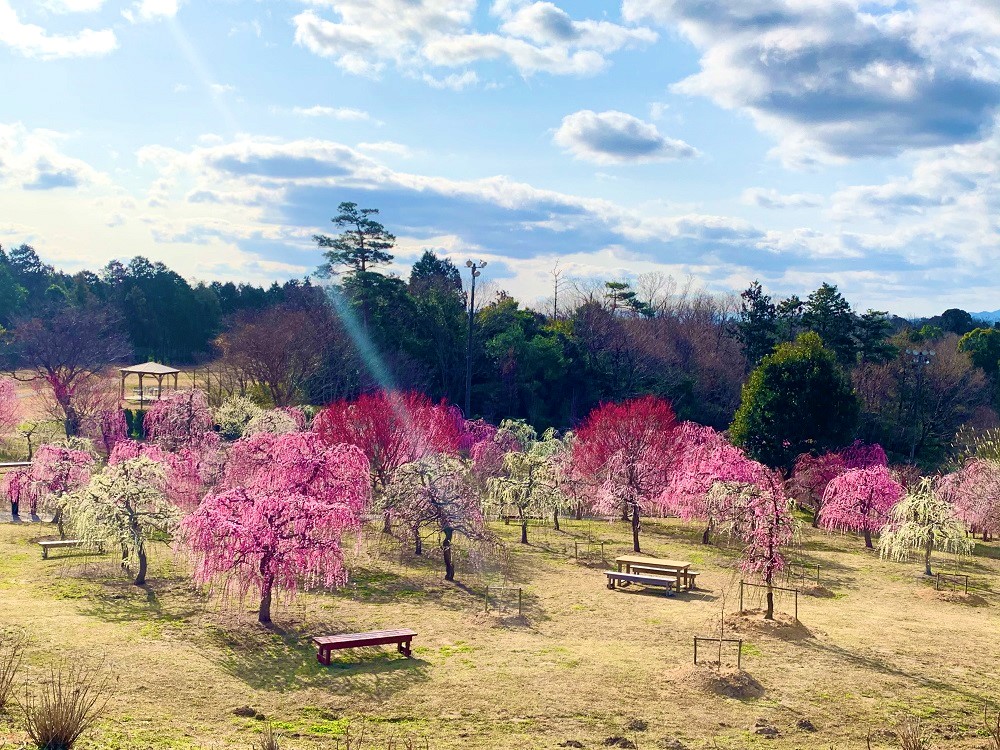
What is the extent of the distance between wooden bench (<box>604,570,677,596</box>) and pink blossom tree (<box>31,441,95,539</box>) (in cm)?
1885

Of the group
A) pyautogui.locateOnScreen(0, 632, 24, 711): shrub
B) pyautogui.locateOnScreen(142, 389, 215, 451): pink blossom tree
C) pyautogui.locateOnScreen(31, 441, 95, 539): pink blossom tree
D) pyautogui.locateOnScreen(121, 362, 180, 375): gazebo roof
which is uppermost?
pyautogui.locateOnScreen(121, 362, 180, 375): gazebo roof

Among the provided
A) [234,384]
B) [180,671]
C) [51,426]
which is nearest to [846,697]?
[180,671]

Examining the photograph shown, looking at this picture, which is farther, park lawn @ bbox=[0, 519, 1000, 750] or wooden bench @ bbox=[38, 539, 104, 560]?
wooden bench @ bbox=[38, 539, 104, 560]

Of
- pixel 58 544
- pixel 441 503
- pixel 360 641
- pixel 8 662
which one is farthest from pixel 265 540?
pixel 58 544

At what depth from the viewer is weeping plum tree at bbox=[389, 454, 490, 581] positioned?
23797 mm

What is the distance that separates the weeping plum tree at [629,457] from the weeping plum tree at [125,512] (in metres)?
16.5

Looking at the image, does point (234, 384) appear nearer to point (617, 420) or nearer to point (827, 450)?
point (617, 420)

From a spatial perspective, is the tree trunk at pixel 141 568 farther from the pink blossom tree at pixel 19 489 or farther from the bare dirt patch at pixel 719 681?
the bare dirt patch at pixel 719 681

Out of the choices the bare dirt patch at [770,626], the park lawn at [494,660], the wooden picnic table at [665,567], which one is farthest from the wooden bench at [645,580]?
the bare dirt patch at [770,626]

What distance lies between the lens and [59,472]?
28.0 meters

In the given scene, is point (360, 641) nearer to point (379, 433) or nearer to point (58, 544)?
point (58, 544)

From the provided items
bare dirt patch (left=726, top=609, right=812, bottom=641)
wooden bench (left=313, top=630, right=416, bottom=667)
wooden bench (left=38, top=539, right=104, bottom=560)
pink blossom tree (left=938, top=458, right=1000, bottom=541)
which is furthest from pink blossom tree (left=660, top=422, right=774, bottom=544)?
wooden bench (left=38, top=539, right=104, bottom=560)

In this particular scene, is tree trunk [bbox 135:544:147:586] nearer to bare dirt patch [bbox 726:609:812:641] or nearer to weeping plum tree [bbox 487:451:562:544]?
weeping plum tree [bbox 487:451:562:544]

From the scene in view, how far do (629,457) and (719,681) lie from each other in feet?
51.9
